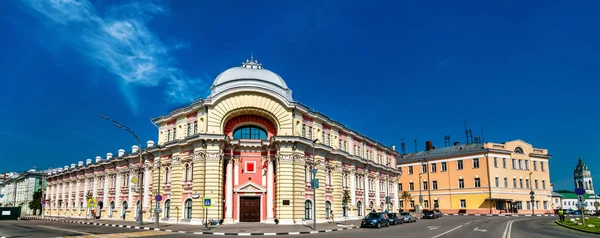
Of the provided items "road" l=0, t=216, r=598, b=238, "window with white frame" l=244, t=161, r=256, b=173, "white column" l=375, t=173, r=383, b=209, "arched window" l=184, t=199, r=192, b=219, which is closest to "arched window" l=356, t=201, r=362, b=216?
"white column" l=375, t=173, r=383, b=209

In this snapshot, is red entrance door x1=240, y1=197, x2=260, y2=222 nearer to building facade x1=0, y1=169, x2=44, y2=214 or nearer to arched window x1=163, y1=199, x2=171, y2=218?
arched window x1=163, y1=199, x2=171, y2=218

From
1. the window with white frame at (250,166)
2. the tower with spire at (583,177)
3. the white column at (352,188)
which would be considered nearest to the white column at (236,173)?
the window with white frame at (250,166)

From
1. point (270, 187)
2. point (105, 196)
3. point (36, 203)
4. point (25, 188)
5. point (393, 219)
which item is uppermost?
point (25, 188)

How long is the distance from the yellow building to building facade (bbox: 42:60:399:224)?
31.7m

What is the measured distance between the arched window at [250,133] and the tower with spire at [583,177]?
539 feet

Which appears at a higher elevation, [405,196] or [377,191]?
[377,191]

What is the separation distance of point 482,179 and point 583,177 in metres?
120

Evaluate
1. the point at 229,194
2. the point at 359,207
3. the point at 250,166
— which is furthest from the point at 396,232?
the point at 359,207

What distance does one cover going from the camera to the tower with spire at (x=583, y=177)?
166 metres

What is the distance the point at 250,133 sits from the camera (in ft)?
153

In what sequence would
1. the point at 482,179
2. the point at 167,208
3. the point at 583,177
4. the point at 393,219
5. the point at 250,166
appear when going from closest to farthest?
1. the point at 393,219
2. the point at 250,166
3. the point at 167,208
4. the point at 482,179
5. the point at 583,177

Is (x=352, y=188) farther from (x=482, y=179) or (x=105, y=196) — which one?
(x=105, y=196)

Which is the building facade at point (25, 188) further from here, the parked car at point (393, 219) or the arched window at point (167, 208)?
the parked car at point (393, 219)

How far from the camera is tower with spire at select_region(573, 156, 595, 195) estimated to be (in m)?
166
